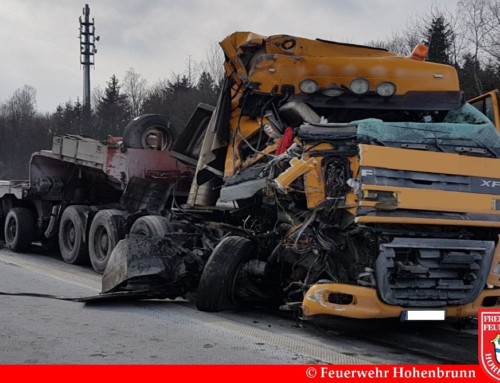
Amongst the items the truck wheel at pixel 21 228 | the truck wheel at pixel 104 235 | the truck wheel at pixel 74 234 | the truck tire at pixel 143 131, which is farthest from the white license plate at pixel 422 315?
the truck wheel at pixel 21 228

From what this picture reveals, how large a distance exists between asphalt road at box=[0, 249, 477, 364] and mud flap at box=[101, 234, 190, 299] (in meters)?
0.15

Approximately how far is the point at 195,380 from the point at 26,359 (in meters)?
1.25

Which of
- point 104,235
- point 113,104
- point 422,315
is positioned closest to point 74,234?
point 104,235

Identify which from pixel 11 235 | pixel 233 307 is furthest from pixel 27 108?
pixel 233 307

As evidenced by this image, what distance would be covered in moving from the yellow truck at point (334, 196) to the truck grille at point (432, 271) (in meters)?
0.01

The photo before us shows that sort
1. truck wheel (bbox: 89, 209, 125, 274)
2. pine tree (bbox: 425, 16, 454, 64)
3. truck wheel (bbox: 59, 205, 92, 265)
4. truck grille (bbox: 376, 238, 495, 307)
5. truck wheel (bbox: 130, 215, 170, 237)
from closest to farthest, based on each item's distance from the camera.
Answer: truck grille (bbox: 376, 238, 495, 307), truck wheel (bbox: 130, 215, 170, 237), truck wheel (bbox: 89, 209, 125, 274), truck wheel (bbox: 59, 205, 92, 265), pine tree (bbox: 425, 16, 454, 64)

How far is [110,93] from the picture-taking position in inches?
2031

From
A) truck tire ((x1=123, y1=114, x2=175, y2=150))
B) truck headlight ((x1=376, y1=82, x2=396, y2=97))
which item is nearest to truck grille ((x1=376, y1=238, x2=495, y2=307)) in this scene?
Result: truck headlight ((x1=376, y1=82, x2=396, y2=97))

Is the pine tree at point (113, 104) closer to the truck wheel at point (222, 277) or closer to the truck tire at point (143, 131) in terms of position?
the truck tire at point (143, 131)

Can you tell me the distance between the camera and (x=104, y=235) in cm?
1004

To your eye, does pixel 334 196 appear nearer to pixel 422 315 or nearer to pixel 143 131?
pixel 422 315

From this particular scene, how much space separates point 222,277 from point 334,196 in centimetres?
156

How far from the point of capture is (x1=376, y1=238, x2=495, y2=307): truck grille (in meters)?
4.93

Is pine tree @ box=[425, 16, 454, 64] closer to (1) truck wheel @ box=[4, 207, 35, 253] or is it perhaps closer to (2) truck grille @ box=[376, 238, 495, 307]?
(1) truck wheel @ box=[4, 207, 35, 253]
